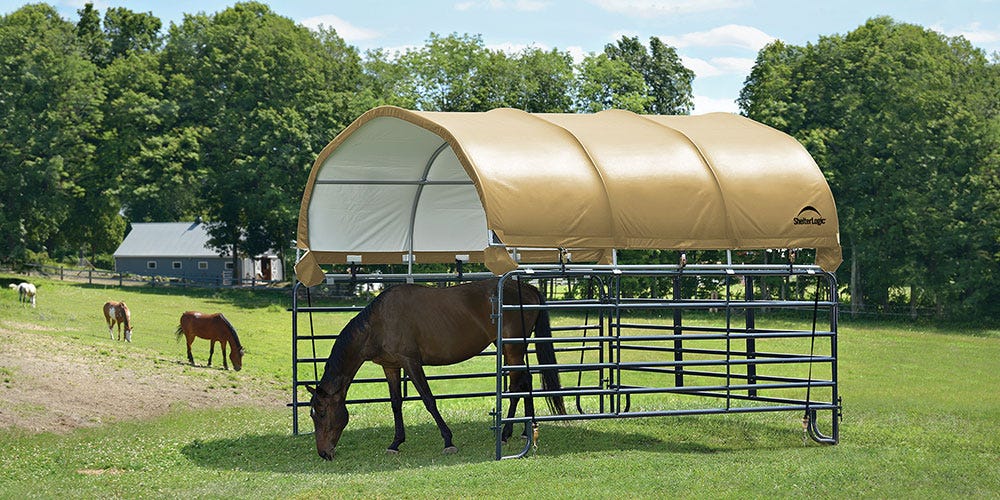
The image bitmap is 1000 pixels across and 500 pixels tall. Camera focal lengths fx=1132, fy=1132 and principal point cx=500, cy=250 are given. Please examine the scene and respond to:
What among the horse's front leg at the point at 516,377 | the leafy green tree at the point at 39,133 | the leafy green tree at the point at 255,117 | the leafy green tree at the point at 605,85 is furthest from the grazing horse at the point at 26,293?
the leafy green tree at the point at 605,85

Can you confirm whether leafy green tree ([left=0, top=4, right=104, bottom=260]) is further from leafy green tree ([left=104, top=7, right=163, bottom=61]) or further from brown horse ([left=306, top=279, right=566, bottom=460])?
brown horse ([left=306, top=279, right=566, bottom=460])

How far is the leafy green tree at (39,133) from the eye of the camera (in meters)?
57.1

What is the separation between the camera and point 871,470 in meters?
11.9

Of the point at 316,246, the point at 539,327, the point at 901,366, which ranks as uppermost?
the point at 316,246

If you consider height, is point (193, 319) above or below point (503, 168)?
below

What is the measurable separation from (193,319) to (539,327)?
1303 centimetres

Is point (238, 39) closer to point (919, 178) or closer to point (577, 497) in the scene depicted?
point (919, 178)

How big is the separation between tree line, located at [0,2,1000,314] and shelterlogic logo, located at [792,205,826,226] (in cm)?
3291

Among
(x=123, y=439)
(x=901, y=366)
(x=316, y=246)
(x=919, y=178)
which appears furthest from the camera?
(x=919, y=178)

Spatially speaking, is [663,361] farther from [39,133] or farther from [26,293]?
[39,133]

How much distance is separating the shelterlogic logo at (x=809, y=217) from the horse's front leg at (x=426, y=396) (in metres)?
5.22

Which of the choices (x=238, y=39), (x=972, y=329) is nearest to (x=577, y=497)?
(x=972, y=329)

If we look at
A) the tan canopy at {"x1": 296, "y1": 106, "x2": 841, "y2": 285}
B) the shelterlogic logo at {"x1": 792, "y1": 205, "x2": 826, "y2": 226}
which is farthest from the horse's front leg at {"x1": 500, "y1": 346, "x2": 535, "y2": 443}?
the shelterlogic logo at {"x1": 792, "y1": 205, "x2": 826, "y2": 226}

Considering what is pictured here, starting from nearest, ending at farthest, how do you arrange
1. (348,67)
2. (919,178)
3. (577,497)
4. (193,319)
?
(577,497)
(193,319)
(919,178)
(348,67)
